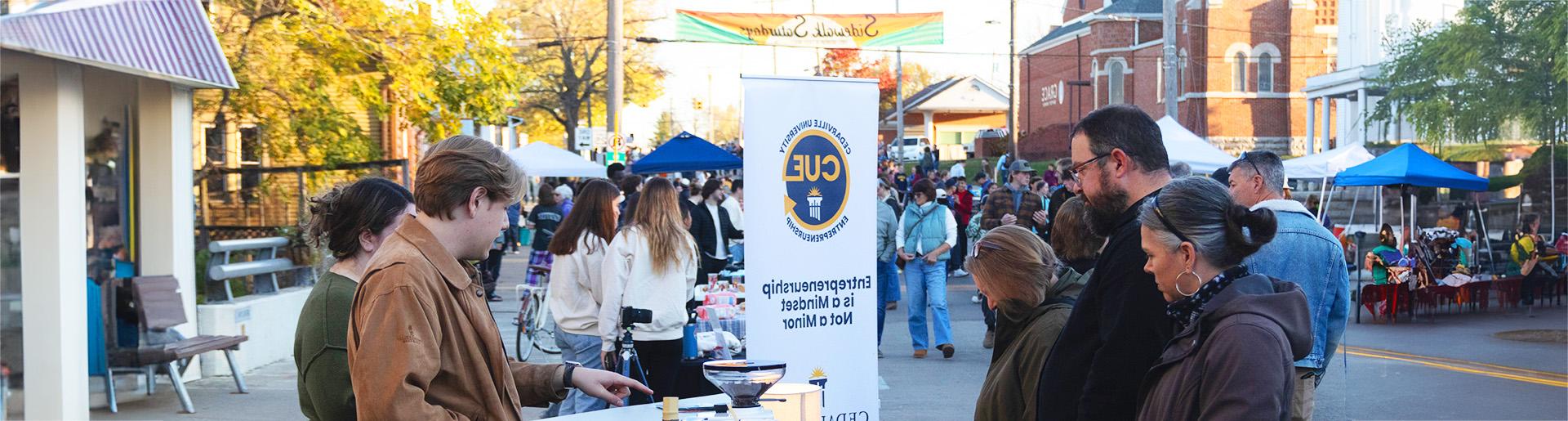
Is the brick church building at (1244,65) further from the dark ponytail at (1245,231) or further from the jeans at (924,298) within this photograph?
the dark ponytail at (1245,231)

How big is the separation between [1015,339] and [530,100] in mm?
46552

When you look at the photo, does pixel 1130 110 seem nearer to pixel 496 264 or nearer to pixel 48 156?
pixel 48 156

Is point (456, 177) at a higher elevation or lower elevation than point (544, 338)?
higher

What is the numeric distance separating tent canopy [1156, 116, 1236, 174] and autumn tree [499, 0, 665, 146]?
74.3 ft

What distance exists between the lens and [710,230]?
14.2 metres

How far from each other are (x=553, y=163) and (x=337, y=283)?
57.2ft

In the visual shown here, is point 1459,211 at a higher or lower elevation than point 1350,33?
lower

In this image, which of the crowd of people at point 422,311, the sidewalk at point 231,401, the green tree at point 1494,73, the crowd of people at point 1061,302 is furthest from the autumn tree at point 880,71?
the green tree at point 1494,73

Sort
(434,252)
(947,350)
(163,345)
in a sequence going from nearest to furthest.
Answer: (434,252), (163,345), (947,350)

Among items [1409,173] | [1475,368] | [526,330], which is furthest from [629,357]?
[1409,173]

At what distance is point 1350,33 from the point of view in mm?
42750

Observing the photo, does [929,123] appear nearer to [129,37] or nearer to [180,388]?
[180,388]

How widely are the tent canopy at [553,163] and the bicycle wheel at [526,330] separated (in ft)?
26.3

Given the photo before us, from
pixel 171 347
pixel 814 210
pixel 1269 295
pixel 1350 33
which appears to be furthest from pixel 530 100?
pixel 1269 295
